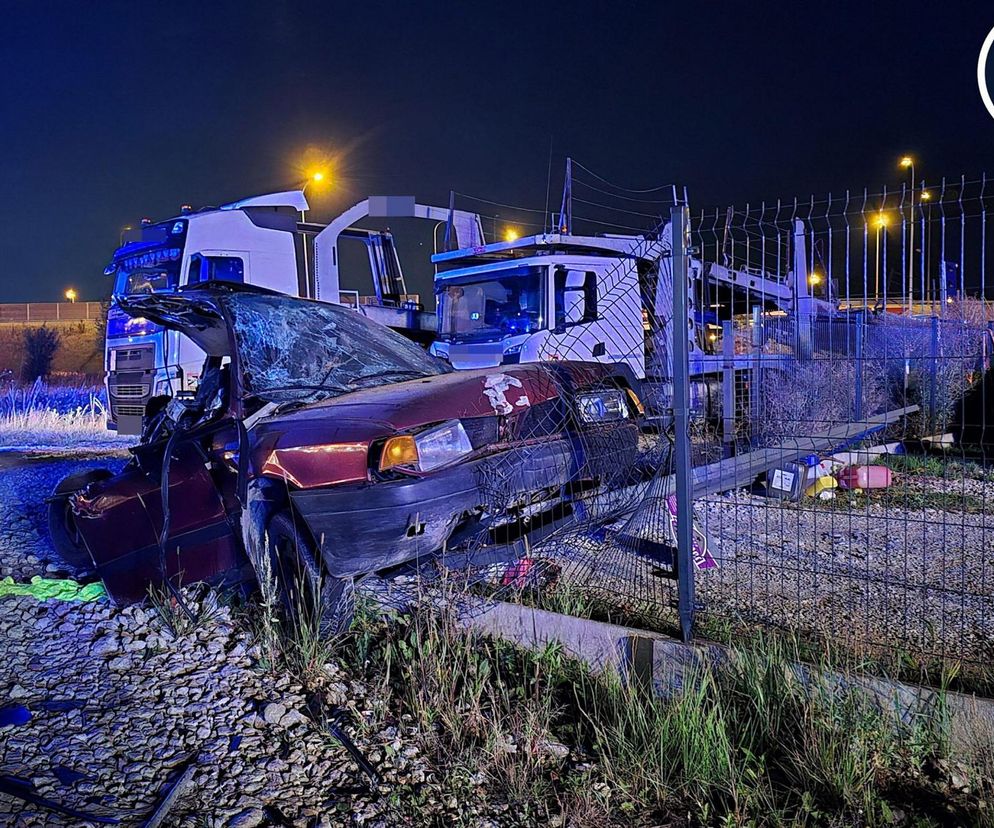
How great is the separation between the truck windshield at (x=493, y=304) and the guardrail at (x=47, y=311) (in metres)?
58.4

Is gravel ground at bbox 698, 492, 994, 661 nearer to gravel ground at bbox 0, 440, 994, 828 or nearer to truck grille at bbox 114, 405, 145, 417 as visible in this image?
gravel ground at bbox 0, 440, 994, 828

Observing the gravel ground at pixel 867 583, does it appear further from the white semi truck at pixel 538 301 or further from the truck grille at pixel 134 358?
the truck grille at pixel 134 358

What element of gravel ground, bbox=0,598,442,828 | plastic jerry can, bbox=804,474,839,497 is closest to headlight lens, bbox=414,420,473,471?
gravel ground, bbox=0,598,442,828

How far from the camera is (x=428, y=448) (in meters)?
3.74

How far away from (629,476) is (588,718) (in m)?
1.67

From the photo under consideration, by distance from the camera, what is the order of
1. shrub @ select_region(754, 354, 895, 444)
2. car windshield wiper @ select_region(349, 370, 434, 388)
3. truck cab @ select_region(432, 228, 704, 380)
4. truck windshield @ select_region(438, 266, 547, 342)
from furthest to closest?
truck windshield @ select_region(438, 266, 547, 342) → truck cab @ select_region(432, 228, 704, 380) → shrub @ select_region(754, 354, 895, 444) → car windshield wiper @ select_region(349, 370, 434, 388)

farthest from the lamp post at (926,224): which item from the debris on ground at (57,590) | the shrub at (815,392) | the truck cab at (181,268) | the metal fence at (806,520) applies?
the truck cab at (181,268)

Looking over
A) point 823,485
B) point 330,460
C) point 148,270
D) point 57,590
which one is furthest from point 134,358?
point 823,485

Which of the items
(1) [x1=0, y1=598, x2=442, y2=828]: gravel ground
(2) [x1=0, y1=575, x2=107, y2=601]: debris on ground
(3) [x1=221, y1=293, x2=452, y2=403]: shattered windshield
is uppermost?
(3) [x1=221, y1=293, x2=452, y2=403]: shattered windshield

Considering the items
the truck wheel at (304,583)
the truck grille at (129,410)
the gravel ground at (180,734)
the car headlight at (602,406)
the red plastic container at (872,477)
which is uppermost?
the car headlight at (602,406)

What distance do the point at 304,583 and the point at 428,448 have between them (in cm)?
90

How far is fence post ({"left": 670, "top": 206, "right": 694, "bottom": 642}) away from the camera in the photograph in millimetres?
3441

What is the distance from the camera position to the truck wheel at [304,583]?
3.75 metres

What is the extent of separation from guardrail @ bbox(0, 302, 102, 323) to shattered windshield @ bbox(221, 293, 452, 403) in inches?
2492
